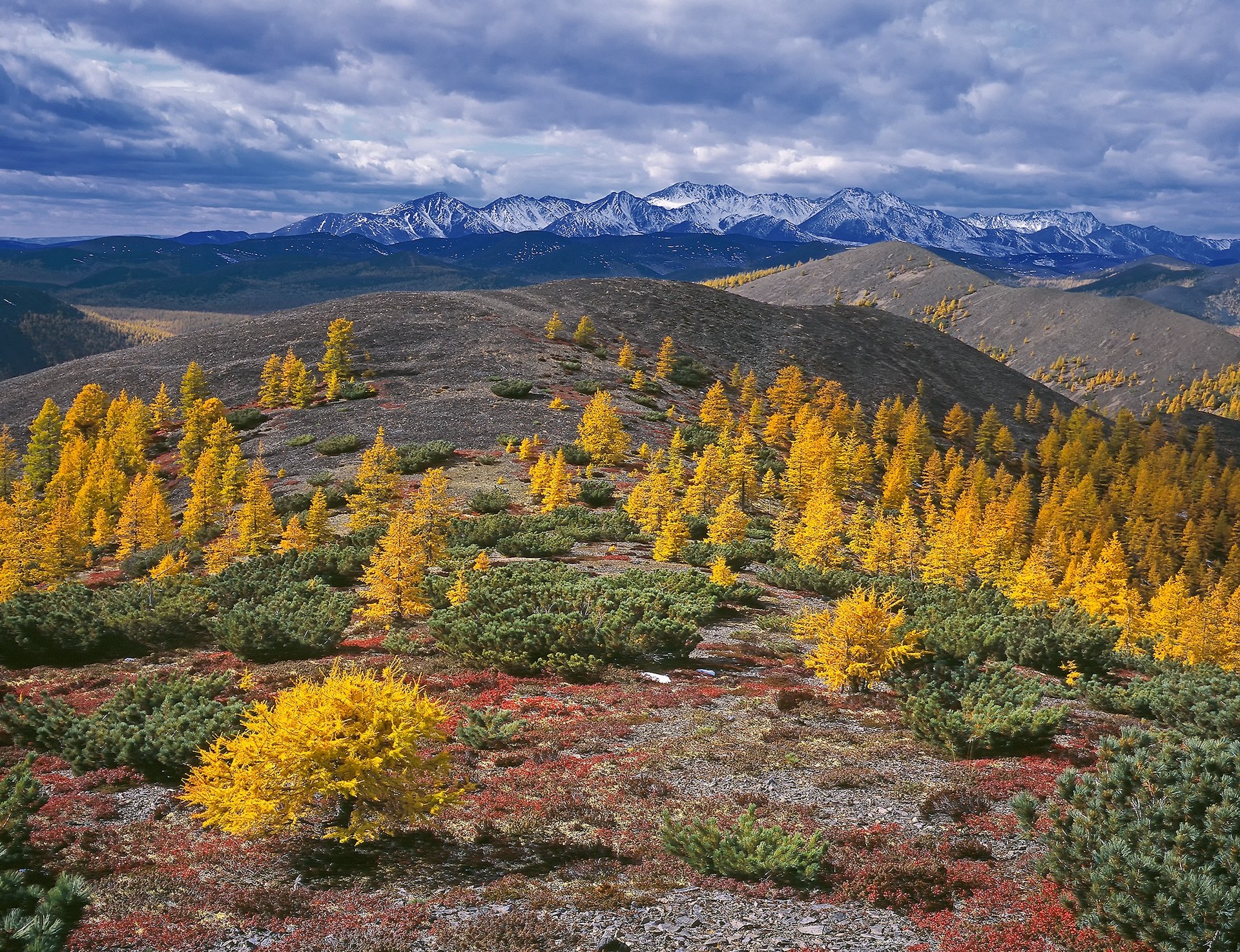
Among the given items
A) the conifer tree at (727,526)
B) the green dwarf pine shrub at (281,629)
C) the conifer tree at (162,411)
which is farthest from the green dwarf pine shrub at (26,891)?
the conifer tree at (162,411)

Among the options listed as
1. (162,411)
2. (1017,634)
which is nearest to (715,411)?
(162,411)

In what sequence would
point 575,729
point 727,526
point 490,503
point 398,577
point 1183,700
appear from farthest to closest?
point 490,503, point 727,526, point 398,577, point 1183,700, point 575,729

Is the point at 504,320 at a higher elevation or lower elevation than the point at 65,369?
higher

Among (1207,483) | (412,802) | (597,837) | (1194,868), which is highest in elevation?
(1194,868)

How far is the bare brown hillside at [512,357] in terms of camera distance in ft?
250

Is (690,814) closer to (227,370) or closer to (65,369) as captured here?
(227,370)

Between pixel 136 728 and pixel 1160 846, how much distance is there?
17.5 metres

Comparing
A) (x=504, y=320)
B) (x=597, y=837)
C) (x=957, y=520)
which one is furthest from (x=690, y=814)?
(x=504, y=320)

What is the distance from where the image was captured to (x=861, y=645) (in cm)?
2111

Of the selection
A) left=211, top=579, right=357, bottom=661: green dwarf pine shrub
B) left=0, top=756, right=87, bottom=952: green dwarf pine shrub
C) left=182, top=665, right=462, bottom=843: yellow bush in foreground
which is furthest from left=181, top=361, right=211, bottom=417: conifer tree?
left=182, top=665, right=462, bottom=843: yellow bush in foreground

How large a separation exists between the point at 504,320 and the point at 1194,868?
11515 cm

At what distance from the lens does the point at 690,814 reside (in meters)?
13.0

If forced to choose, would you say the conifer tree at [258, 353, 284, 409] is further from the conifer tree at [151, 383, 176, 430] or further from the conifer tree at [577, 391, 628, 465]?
the conifer tree at [577, 391, 628, 465]

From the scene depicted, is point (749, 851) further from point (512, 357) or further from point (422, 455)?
point (512, 357)
